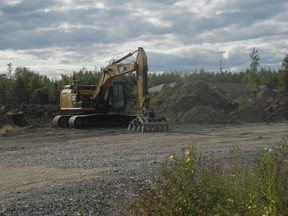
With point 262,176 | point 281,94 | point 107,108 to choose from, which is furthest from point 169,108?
point 262,176

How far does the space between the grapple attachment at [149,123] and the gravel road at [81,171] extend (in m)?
2.73

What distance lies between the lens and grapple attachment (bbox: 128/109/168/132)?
23859mm

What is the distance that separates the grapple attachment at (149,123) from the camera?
78.3 feet

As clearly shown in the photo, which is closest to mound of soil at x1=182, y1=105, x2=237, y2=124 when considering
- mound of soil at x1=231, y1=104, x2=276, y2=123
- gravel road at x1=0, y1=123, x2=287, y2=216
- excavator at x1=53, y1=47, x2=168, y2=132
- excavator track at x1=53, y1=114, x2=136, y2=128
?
mound of soil at x1=231, y1=104, x2=276, y2=123

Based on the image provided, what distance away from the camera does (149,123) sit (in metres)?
23.8

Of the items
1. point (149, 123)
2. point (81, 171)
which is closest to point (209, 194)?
point (81, 171)

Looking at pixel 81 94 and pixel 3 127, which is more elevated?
pixel 81 94

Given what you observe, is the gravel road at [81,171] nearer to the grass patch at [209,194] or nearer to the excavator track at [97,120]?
the grass patch at [209,194]

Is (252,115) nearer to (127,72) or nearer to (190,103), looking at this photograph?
(190,103)

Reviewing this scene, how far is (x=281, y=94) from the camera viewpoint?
4141 centimetres

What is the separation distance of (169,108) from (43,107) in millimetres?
13928

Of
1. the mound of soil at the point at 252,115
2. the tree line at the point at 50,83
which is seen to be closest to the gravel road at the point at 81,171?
the mound of soil at the point at 252,115

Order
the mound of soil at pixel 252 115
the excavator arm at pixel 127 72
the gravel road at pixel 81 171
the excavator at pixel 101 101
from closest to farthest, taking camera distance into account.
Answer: the gravel road at pixel 81 171 → the excavator arm at pixel 127 72 → the excavator at pixel 101 101 → the mound of soil at pixel 252 115

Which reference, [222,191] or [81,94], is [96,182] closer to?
[222,191]
